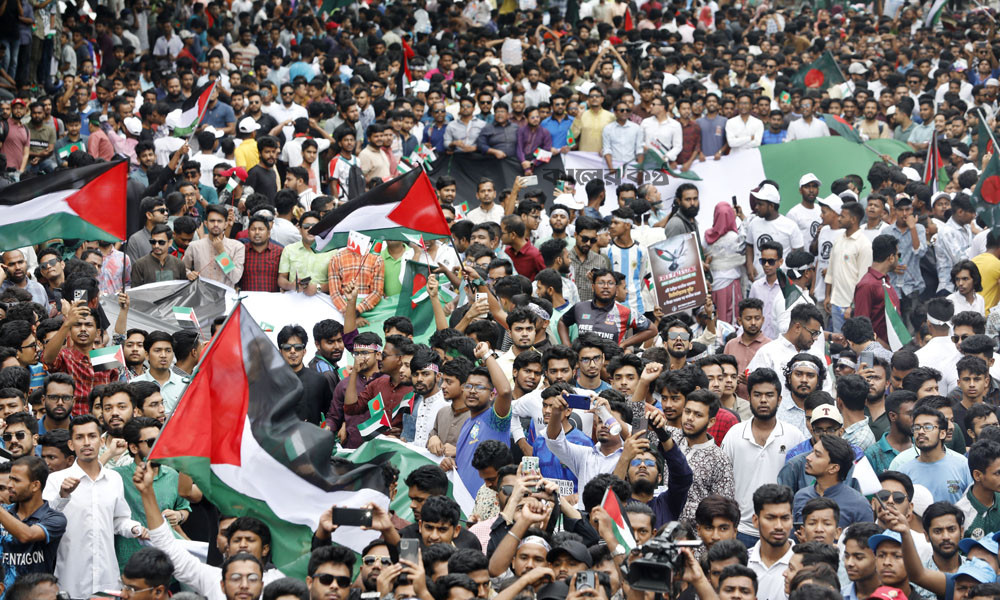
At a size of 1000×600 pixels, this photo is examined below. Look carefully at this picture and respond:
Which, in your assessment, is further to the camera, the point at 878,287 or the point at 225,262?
the point at 225,262

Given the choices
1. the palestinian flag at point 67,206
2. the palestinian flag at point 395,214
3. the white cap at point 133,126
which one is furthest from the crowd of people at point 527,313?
the palestinian flag at point 67,206

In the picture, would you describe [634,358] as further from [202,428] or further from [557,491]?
[202,428]

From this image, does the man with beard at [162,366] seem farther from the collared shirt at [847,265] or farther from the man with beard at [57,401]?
the collared shirt at [847,265]

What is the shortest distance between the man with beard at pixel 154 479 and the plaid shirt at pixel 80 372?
1.81 m

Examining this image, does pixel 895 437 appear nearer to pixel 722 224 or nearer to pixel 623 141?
pixel 722 224

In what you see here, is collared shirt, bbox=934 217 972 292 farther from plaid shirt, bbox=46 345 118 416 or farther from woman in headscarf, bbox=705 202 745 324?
plaid shirt, bbox=46 345 118 416

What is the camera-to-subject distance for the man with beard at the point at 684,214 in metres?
14.6

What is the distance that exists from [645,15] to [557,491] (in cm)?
1814

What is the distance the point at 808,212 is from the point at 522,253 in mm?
3759

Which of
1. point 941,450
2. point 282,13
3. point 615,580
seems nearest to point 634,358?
point 941,450

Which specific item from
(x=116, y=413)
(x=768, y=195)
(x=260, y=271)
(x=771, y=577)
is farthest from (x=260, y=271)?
(x=771, y=577)

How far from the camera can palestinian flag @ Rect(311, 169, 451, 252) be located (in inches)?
464

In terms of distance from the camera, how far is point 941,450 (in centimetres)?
927

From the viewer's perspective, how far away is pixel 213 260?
13281 mm
